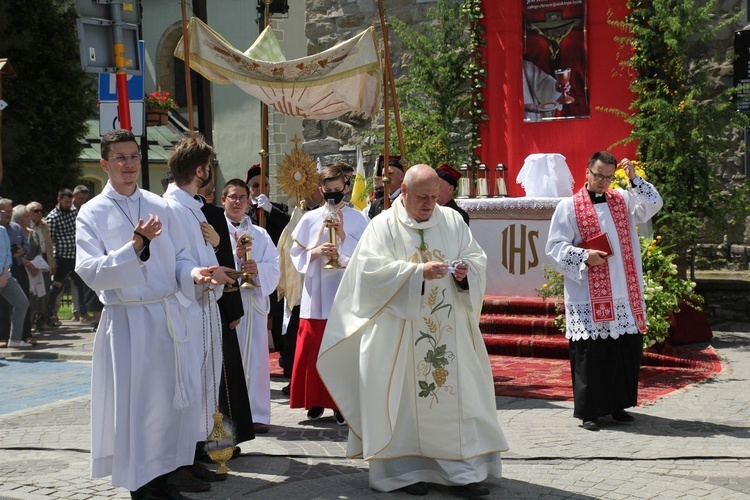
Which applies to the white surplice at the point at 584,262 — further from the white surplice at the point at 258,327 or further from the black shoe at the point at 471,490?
the black shoe at the point at 471,490

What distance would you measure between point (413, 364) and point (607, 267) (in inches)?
97.7

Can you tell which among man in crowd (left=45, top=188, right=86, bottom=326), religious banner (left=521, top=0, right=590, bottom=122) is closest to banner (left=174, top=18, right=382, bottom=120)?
religious banner (left=521, top=0, right=590, bottom=122)

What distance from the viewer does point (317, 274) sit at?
8.16 meters

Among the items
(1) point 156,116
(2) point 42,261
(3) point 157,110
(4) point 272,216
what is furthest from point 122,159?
(3) point 157,110

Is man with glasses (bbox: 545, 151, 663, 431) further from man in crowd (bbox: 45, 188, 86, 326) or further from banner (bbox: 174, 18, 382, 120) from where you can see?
man in crowd (bbox: 45, 188, 86, 326)

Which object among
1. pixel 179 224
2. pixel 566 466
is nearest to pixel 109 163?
pixel 179 224

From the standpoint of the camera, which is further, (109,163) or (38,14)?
(38,14)

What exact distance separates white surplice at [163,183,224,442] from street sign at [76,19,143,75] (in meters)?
2.78

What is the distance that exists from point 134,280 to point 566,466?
2865 millimetres

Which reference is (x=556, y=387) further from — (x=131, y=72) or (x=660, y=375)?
(x=131, y=72)

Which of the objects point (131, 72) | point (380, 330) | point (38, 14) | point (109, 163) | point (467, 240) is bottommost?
point (380, 330)

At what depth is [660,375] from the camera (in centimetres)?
971

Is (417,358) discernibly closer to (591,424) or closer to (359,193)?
(591,424)

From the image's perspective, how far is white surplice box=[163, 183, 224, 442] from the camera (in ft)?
19.4
